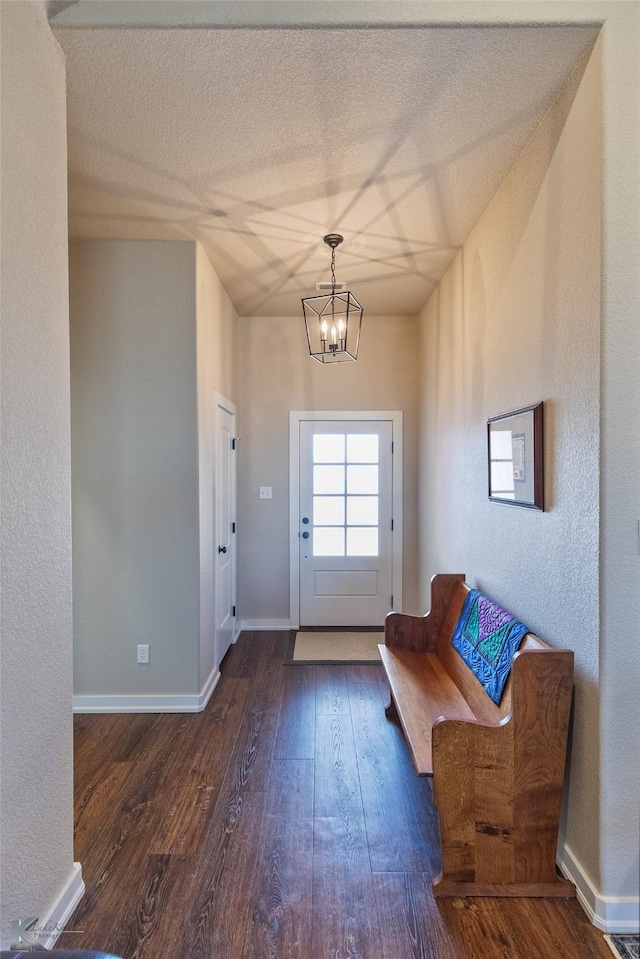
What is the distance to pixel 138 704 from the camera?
2.91m

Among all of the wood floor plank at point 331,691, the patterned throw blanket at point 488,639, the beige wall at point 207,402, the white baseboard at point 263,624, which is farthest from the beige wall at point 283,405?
the patterned throw blanket at point 488,639

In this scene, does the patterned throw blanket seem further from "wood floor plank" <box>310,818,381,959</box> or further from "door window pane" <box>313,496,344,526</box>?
"door window pane" <box>313,496,344,526</box>

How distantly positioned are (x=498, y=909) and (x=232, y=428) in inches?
128

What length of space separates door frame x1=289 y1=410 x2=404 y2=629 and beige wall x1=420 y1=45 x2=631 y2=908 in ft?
4.80

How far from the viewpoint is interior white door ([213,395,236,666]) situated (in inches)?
134

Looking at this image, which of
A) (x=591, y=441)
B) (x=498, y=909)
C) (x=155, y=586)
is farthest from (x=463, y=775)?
(x=155, y=586)

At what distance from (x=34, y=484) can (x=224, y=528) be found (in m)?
2.29

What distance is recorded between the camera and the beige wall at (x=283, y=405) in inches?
170

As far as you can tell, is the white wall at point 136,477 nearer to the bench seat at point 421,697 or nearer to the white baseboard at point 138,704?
the white baseboard at point 138,704

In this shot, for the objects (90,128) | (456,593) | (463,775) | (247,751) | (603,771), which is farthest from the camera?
(456,593)

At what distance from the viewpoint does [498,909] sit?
5.21 ft

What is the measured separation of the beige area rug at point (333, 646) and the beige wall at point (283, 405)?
350 millimetres

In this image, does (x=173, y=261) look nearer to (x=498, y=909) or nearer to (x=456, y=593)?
(x=456, y=593)

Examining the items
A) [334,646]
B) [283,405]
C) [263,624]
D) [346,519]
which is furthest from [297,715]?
[283,405]
